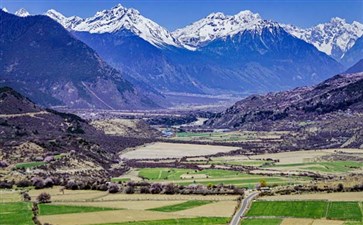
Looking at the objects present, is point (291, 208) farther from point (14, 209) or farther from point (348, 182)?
point (14, 209)

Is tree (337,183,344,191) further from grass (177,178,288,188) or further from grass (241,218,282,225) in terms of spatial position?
grass (241,218,282,225)

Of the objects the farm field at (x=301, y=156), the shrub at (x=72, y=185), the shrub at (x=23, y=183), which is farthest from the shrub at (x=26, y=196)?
the farm field at (x=301, y=156)

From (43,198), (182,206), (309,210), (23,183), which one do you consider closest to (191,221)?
(182,206)

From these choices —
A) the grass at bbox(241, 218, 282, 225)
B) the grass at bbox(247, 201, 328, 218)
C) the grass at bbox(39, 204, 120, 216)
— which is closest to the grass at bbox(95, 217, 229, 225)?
the grass at bbox(241, 218, 282, 225)

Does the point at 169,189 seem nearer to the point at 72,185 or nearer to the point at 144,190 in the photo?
the point at 144,190

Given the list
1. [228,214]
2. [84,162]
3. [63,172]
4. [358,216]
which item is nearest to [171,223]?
[228,214]

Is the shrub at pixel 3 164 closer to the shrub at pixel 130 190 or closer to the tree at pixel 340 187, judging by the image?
the shrub at pixel 130 190
